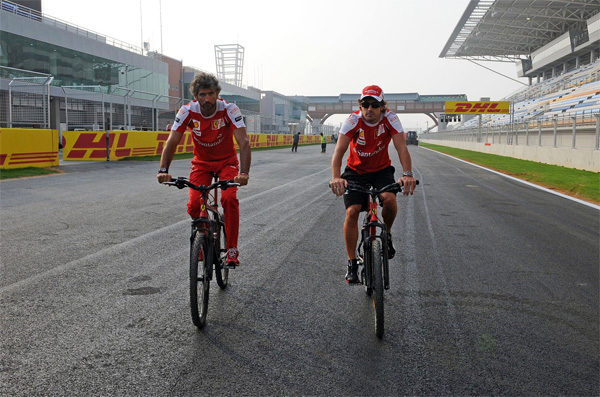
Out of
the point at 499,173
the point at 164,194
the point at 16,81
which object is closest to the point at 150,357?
the point at 164,194

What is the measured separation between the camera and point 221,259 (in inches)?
176

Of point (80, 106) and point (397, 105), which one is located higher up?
point (397, 105)

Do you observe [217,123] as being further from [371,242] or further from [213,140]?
[371,242]

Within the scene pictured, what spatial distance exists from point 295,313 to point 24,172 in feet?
43.4

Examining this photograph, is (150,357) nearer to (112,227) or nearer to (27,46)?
(112,227)

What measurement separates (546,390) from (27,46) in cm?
3958

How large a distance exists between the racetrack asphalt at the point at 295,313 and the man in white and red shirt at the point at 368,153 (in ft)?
2.10

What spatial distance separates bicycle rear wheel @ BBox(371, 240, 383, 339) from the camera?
11.5 feet

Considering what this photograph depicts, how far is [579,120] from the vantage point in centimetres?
1867

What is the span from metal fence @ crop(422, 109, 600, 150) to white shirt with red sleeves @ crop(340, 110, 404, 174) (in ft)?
48.7

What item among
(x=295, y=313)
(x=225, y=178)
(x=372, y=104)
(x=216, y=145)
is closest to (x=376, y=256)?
(x=295, y=313)

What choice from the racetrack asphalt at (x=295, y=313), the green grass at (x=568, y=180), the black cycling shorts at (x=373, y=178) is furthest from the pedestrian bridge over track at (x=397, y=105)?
the black cycling shorts at (x=373, y=178)

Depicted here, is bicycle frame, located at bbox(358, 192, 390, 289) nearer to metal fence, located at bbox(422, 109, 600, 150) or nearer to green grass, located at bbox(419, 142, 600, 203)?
green grass, located at bbox(419, 142, 600, 203)

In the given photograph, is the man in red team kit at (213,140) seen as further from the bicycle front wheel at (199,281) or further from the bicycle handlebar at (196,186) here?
the bicycle front wheel at (199,281)
